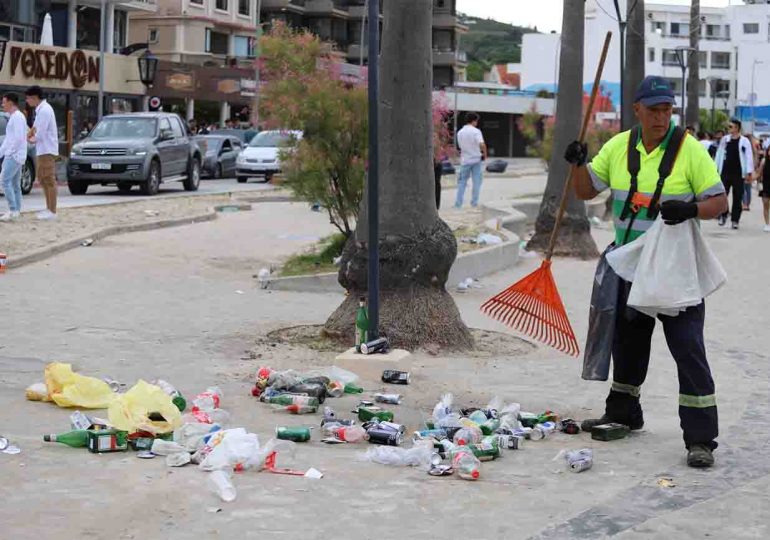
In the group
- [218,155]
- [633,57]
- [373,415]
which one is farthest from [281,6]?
[373,415]

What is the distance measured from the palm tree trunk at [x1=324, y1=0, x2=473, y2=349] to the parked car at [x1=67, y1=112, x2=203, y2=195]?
18.7 m

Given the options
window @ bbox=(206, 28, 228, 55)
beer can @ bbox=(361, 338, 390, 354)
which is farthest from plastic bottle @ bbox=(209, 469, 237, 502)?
window @ bbox=(206, 28, 228, 55)

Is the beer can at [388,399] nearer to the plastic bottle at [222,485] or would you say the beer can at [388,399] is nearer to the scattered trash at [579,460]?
the scattered trash at [579,460]

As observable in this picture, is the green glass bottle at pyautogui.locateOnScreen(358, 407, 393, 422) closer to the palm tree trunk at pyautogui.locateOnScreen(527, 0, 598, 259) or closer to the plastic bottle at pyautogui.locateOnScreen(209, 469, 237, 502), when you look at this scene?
the plastic bottle at pyautogui.locateOnScreen(209, 469, 237, 502)

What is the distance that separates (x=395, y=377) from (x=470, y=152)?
55.4ft

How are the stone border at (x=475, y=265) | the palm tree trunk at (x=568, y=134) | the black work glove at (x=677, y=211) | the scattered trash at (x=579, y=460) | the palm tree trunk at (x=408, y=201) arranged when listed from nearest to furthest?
the scattered trash at (x=579, y=460) → the black work glove at (x=677, y=211) → the palm tree trunk at (x=408, y=201) → the stone border at (x=475, y=265) → the palm tree trunk at (x=568, y=134)

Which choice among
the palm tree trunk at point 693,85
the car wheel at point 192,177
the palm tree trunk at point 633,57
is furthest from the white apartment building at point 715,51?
the palm tree trunk at point 633,57

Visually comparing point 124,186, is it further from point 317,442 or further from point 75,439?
point 75,439

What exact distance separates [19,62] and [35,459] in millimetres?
38847

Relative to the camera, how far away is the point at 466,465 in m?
6.38

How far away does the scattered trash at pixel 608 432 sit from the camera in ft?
23.7

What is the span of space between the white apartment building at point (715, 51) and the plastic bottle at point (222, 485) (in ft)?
364

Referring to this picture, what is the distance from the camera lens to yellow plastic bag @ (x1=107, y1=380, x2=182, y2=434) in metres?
6.82

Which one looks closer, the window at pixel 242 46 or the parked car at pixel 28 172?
the parked car at pixel 28 172
